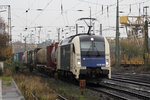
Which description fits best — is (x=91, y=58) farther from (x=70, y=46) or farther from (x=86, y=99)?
(x=86, y=99)

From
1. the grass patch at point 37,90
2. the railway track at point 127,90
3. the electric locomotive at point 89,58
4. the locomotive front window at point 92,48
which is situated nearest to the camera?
the grass patch at point 37,90

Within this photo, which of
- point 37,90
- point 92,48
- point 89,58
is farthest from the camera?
point 92,48

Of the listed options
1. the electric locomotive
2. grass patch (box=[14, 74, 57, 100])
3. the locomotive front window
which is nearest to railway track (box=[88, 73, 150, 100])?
the electric locomotive

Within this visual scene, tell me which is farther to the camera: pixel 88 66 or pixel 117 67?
pixel 117 67

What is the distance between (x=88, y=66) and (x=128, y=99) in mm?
5150

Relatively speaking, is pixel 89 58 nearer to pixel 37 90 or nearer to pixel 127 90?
Result: pixel 127 90

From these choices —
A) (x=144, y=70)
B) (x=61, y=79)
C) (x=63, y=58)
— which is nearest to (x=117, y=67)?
(x=144, y=70)

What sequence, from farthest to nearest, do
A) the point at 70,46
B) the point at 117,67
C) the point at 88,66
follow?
the point at 117,67
the point at 70,46
the point at 88,66

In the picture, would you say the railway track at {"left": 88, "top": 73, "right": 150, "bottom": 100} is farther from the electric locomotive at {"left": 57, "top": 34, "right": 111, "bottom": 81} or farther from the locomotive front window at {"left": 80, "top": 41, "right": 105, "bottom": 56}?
the locomotive front window at {"left": 80, "top": 41, "right": 105, "bottom": 56}

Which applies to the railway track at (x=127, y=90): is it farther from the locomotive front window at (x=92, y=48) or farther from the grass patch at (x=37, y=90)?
the grass patch at (x=37, y=90)

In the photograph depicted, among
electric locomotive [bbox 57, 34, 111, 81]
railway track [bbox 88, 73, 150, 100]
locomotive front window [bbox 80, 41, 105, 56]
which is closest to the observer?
railway track [bbox 88, 73, 150, 100]

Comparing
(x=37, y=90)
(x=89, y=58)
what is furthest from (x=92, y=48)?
(x=37, y=90)

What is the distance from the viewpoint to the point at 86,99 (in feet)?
38.7

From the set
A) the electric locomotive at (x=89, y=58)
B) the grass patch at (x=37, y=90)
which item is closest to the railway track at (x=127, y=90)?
the electric locomotive at (x=89, y=58)
